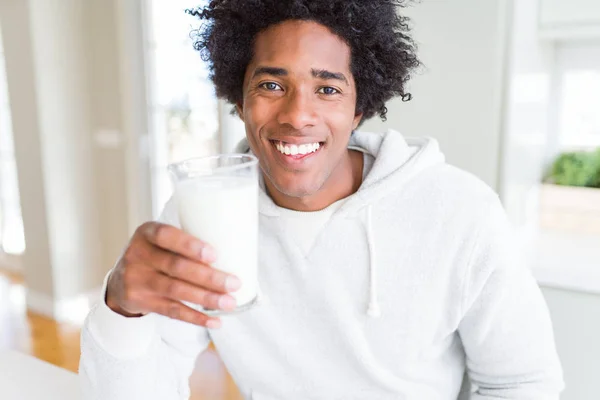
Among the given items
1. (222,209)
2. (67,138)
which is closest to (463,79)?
(222,209)

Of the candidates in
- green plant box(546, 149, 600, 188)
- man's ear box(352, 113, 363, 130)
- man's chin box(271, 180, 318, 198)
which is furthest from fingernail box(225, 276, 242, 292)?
green plant box(546, 149, 600, 188)

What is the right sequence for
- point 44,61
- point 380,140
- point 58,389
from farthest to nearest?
1. point 44,61
2. point 380,140
3. point 58,389

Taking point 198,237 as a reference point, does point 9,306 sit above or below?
below

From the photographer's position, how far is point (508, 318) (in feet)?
3.39

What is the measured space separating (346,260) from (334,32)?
1.53 ft

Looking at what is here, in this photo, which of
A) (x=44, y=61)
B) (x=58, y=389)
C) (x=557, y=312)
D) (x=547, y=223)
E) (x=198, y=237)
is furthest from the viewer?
(x=44, y=61)

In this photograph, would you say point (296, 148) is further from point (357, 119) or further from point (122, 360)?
point (122, 360)

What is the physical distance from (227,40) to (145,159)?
93.6 inches

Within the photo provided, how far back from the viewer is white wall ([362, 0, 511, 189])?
172 cm

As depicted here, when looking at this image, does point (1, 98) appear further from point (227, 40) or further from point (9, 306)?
point (227, 40)

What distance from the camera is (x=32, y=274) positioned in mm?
3596

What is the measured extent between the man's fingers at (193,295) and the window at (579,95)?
186 cm

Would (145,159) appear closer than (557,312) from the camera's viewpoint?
No

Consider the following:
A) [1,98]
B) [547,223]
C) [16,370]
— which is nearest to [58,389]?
[16,370]
